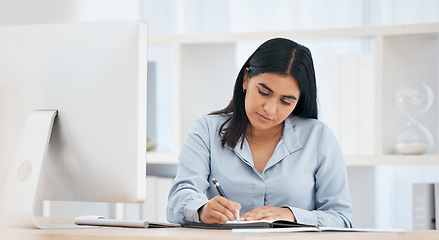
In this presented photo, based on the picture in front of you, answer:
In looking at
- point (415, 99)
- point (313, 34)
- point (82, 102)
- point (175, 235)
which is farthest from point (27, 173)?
point (415, 99)

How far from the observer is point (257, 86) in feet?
5.74

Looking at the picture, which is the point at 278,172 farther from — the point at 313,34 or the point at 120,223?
the point at 313,34

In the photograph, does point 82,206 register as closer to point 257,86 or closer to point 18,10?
point 18,10

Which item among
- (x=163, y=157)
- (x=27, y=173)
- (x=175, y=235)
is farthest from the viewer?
(x=163, y=157)

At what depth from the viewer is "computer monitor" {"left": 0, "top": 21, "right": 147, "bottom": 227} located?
49.4 inches

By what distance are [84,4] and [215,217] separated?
6.50 feet

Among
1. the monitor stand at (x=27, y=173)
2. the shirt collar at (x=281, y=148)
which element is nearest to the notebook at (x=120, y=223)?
the monitor stand at (x=27, y=173)

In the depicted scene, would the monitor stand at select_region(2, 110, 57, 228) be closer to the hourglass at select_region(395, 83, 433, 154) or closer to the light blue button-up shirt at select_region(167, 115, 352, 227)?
the light blue button-up shirt at select_region(167, 115, 352, 227)

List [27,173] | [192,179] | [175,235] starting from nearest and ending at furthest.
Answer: [175,235] → [27,173] → [192,179]

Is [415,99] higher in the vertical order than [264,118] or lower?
higher

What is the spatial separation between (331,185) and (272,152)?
0.21m

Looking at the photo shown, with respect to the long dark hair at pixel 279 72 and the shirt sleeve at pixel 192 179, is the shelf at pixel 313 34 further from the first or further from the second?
the shirt sleeve at pixel 192 179

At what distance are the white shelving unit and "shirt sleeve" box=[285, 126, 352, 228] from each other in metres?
0.71

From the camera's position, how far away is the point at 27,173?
1280mm
